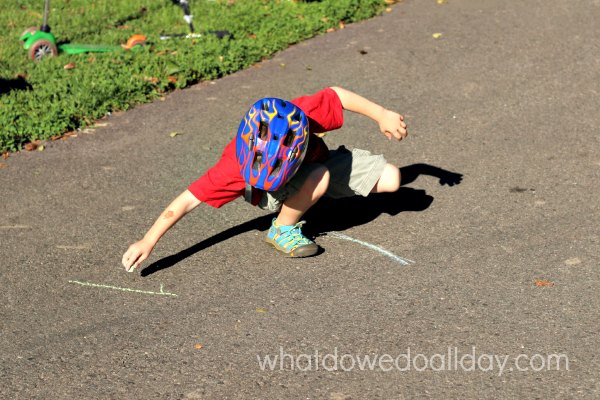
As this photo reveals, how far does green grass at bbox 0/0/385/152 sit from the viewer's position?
283 inches

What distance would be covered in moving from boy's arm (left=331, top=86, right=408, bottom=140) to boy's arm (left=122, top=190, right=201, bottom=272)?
3.17 ft

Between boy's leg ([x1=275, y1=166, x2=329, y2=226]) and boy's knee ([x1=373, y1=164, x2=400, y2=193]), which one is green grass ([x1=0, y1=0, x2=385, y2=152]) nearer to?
boy's leg ([x1=275, y1=166, x2=329, y2=226])

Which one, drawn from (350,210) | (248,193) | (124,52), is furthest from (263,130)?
(124,52)

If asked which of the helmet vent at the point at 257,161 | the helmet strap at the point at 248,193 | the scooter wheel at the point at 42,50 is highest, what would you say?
the helmet vent at the point at 257,161

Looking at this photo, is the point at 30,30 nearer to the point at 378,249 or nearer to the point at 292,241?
the point at 292,241

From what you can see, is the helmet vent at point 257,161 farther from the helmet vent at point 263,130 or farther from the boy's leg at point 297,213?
the boy's leg at point 297,213

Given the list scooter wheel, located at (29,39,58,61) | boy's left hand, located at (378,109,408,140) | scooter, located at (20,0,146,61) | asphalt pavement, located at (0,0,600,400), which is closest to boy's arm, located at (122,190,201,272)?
asphalt pavement, located at (0,0,600,400)

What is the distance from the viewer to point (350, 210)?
583cm

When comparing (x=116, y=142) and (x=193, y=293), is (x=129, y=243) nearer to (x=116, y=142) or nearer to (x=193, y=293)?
(x=193, y=293)

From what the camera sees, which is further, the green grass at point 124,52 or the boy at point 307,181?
the green grass at point 124,52

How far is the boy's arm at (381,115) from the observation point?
16.7ft

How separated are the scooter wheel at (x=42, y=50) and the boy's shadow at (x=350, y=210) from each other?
332cm

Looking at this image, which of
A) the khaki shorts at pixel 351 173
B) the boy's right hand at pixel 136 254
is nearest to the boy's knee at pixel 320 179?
the khaki shorts at pixel 351 173

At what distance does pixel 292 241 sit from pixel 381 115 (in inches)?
32.1
